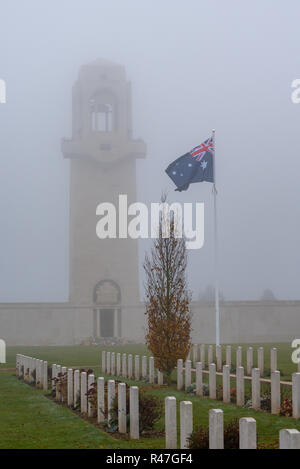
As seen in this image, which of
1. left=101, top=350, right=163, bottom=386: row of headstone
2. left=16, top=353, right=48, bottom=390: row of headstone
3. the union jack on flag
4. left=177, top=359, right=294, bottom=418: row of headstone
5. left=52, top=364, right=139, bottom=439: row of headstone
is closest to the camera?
left=52, top=364, right=139, bottom=439: row of headstone

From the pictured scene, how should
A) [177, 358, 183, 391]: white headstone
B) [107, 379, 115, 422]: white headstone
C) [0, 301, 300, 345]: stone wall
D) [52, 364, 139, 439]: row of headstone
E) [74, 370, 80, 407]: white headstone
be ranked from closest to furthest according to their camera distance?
[52, 364, 139, 439]: row of headstone → [107, 379, 115, 422]: white headstone → [74, 370, 80, 407]: white headstone → [177, 358, 183, 391]: white headstone → [0, 301, 300, 345]: stone wall

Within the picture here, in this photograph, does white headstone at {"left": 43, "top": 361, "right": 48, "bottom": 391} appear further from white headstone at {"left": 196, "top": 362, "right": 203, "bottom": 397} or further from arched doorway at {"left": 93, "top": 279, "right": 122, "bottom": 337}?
arched doorway at {"left": 93, "top": 279, "right": 122, "bottom": 337}

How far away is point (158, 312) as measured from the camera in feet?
71.6

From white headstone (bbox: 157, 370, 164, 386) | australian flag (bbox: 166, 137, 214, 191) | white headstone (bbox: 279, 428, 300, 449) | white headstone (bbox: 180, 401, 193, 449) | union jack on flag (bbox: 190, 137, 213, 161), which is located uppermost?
union jack on flag (bbox: 190, 137, 213, 161)

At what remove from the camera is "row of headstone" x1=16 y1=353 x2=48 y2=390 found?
2003 centimetres

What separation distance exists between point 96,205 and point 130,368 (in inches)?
1311

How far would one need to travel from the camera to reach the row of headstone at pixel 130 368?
2147cm

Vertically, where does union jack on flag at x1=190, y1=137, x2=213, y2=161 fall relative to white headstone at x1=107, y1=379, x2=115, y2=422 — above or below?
above

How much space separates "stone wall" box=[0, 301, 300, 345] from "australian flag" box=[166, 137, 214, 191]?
93.2 feet

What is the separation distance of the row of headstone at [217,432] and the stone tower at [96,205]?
44967 mm

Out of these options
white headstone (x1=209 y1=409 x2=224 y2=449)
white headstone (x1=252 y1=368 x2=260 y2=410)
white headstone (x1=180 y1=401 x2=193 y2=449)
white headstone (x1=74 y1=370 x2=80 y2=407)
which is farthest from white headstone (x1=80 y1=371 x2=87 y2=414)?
white headstone (x1=209 y1=409 x2=224 y2=449)

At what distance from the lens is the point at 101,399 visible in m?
12.9

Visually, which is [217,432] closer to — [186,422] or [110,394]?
[186,422]
